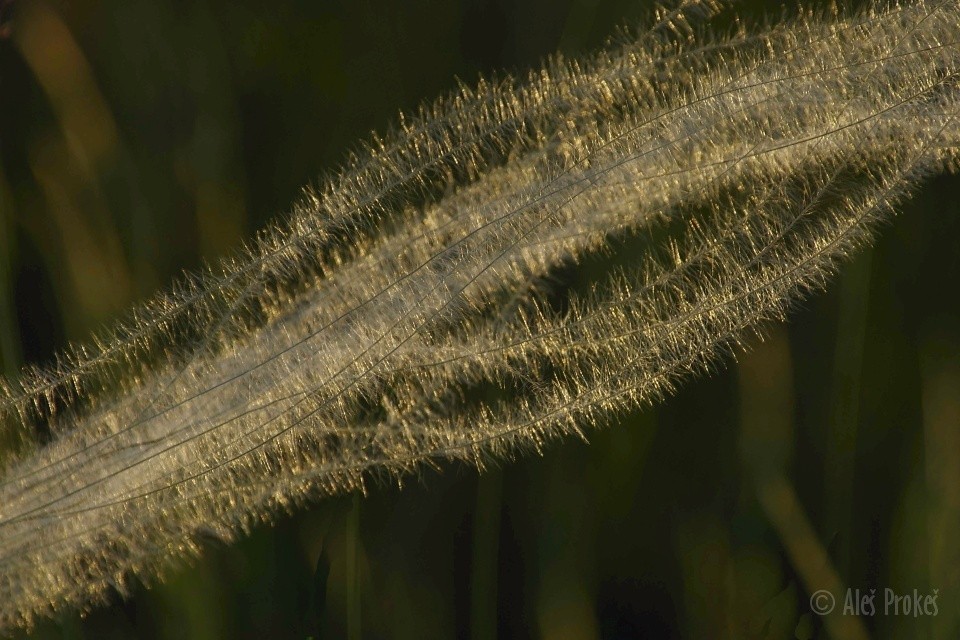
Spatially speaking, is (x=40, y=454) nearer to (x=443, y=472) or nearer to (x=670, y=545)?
(x=443, y=472)

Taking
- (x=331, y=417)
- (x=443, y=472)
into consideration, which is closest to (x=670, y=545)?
(x=443, y=472)

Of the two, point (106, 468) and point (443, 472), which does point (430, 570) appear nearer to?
point (443, 472)

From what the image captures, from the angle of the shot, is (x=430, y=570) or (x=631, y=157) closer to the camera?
(x=631, y=157)

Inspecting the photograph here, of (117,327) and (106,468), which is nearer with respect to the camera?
(106,468)

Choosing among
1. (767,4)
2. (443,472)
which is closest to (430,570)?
(443,472)

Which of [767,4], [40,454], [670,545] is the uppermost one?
[767,4]

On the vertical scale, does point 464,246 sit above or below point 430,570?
above
